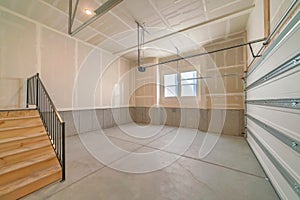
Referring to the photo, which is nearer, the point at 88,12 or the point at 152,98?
the point at 88,12

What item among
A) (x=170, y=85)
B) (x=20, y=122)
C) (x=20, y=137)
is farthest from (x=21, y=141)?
(x=170, y=85)

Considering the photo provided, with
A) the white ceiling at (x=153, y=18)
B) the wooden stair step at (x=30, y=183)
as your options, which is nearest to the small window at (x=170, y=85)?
the white ceiling at (x=153, y=18)

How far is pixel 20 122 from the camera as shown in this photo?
8.63 ft

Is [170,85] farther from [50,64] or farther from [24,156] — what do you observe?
[24,156]

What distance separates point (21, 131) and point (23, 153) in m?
0.56

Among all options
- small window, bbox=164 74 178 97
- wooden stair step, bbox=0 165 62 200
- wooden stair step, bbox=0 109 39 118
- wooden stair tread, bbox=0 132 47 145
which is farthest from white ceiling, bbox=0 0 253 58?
wooden stair step, bbox=0 165 62 200

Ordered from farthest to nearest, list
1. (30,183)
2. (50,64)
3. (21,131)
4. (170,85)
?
1. (170,85)
2. (50,64)
3. (21,131)
4. (30,183)

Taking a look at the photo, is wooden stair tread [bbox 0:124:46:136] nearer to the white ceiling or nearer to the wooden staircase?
the wooden staircase

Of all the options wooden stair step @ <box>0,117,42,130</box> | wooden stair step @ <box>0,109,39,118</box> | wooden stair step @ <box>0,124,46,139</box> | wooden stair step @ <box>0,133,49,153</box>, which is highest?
wooden stair step @ <box>0,109,39,118</box>

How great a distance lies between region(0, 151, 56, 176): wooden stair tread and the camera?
6.10 ft

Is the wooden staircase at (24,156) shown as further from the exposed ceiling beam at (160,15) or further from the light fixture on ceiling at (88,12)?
the exposed ceiling beam at (160,15)

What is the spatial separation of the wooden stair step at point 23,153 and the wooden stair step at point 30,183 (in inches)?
15.4

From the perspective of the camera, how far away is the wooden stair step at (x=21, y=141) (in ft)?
7.07

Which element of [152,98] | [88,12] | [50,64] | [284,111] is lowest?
[284,111]
